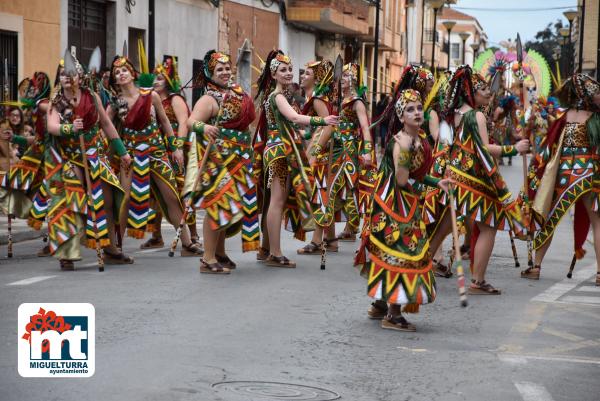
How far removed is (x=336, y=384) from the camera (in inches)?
261

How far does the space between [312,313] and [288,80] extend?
3.06 meters

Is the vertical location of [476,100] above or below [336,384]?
above

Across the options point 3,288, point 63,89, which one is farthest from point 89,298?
point 63,89

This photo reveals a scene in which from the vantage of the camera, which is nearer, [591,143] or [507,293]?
[507,293]

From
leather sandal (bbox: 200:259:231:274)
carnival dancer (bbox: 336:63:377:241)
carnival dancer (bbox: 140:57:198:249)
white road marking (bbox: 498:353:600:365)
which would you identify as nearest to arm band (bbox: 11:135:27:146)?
carnival dancer (bbox: 140:57:198:249)

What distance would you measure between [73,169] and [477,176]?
3.70 m

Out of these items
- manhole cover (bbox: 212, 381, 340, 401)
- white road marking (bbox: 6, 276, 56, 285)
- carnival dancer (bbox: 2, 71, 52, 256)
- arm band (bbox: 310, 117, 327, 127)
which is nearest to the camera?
manhole cover (bbox: 212, 381, 340, 401)

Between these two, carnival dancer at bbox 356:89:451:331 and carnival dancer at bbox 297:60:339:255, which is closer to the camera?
carnival dancer at bbox 356:89:451:331

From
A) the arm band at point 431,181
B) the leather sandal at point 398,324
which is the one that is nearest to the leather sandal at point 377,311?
the leather sandal at point 398,324

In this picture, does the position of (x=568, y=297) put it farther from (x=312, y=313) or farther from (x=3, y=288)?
(x=3, y=288)

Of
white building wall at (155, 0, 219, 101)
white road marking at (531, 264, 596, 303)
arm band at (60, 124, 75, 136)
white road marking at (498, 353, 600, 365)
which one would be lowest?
white road marking at (531, 264, 596, 303)

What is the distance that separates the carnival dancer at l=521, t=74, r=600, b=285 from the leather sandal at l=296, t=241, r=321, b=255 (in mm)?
2470

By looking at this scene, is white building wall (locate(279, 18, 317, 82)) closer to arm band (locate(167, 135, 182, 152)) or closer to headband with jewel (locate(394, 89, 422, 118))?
arm band (locate(167, 135, 182, 152))

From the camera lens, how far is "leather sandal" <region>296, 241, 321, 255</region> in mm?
12875
